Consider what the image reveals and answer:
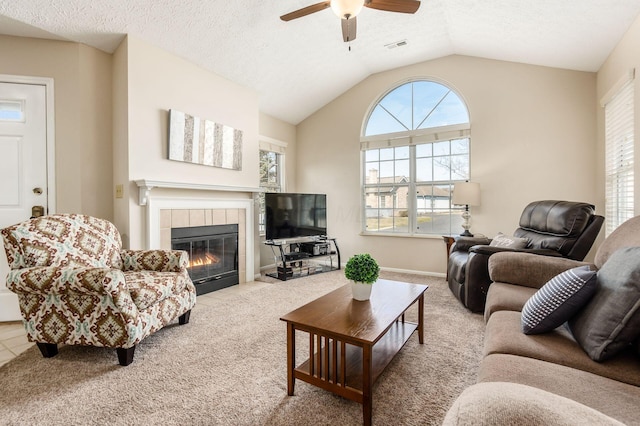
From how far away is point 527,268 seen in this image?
198cm

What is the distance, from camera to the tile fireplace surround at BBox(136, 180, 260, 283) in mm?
2980

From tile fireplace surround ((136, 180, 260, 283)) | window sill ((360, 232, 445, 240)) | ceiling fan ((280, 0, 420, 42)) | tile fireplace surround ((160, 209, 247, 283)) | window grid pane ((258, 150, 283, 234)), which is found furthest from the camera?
window grid pane ((258, 150, 283, 234))

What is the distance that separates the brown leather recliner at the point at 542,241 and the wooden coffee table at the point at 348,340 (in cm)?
95

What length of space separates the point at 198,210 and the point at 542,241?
349cm

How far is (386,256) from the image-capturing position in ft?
15.4

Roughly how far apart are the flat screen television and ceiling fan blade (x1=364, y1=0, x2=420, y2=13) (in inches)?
104

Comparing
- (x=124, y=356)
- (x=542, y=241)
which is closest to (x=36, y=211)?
(x=124, y=356)

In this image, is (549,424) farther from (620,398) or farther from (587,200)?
(587,200)

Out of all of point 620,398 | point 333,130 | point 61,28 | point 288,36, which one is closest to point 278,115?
point 333,130

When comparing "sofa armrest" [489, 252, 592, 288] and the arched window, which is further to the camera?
the arched window

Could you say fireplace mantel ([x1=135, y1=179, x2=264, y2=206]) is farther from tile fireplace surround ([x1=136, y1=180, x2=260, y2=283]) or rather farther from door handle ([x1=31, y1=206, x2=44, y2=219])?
door handle ([x1=31, y1=206, x2=44, y2=219])

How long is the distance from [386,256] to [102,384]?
3771 mm

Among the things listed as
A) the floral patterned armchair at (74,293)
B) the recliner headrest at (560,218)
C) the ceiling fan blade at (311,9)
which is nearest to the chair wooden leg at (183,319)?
the floral patterned armchair at (74,293)

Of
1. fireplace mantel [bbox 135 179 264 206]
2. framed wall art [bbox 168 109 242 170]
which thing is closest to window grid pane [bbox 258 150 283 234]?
framed wall art [bbox 168 109 242 170]
